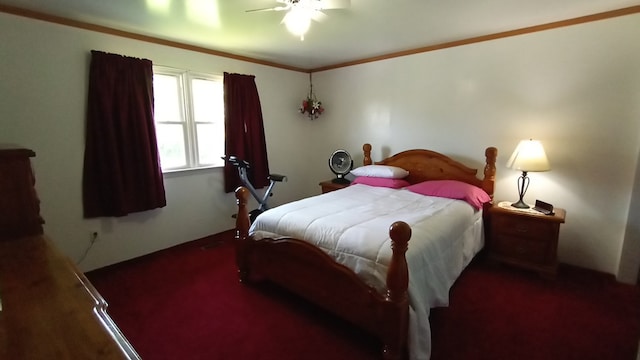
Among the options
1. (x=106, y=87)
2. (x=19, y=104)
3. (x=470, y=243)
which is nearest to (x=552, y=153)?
(x=470, y=243)

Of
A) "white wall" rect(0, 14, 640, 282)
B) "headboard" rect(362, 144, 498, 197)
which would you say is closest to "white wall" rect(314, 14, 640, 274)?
"white wall" rect(0, 14, 640, 282)

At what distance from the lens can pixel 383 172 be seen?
3.62m

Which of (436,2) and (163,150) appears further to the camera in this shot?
(163,150)

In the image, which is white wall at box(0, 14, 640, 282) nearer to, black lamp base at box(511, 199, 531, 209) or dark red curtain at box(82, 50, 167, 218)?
dark red curtain at box(82, 50, 167, 218)

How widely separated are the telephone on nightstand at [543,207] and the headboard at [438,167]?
16.8 inches

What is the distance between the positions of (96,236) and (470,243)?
11.6ft

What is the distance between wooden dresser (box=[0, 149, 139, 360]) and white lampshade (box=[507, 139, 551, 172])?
10.0ft

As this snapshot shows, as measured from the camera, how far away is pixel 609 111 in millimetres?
2572

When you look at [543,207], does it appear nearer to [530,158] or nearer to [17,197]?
[530,158]

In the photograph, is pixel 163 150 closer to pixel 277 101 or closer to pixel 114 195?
pixel 114 195

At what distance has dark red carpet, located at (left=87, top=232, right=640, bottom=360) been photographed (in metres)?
1.85

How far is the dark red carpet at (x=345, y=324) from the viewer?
72.7 inches

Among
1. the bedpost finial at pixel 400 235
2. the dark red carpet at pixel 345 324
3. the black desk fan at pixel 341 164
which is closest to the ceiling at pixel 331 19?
the black desk fan at pixel 341 164

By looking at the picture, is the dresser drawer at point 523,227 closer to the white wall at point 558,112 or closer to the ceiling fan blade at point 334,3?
the white wall at point 558,112
